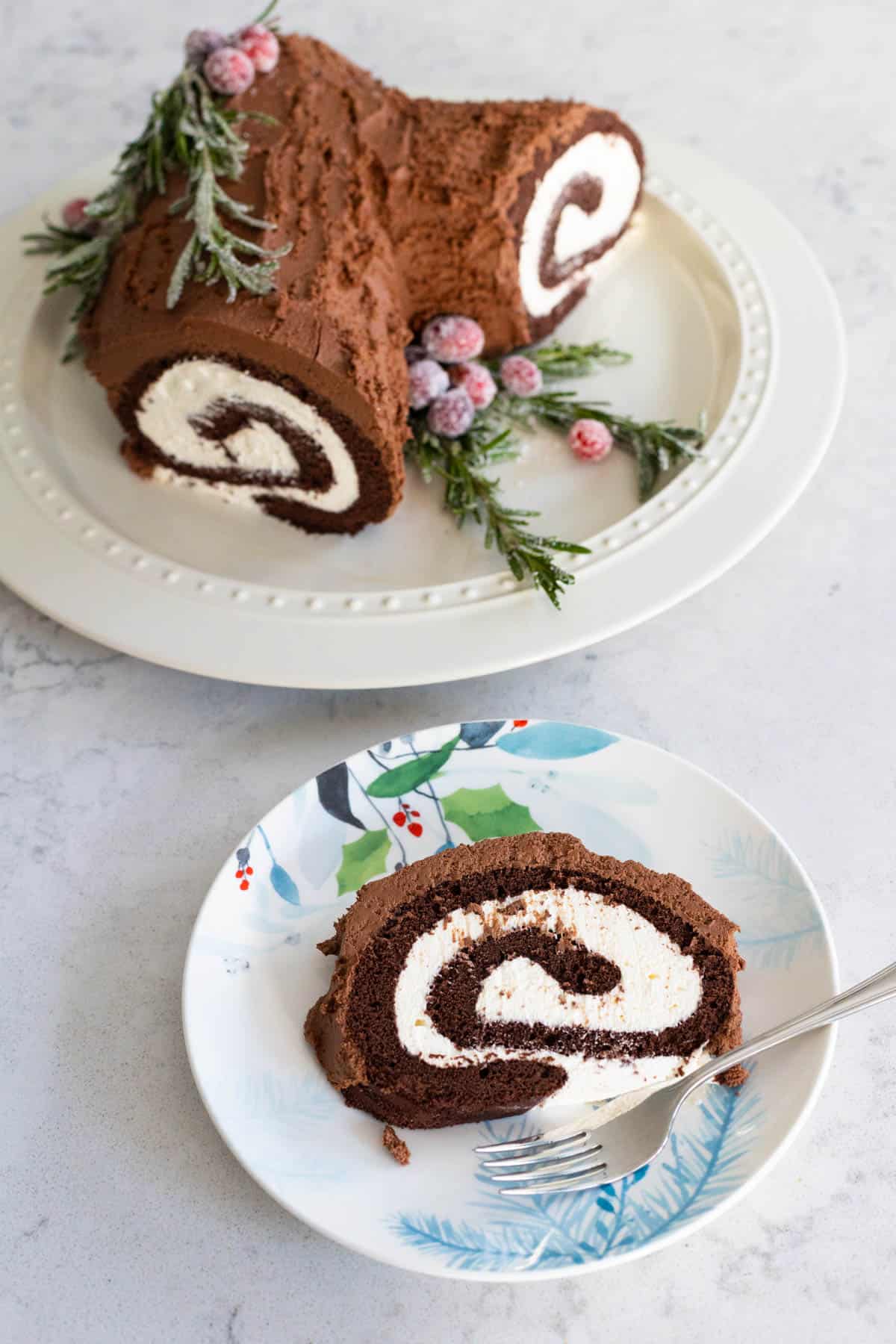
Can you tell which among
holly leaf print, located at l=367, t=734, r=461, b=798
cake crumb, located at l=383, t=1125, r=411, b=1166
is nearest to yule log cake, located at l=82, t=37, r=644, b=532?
holly leaf print, located at l=367, t=734, r=461, b=798

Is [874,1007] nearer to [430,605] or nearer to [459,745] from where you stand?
[459,745]

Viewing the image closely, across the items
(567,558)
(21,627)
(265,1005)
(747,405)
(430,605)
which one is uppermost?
(747,405)

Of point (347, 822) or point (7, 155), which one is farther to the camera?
point (7, 155)

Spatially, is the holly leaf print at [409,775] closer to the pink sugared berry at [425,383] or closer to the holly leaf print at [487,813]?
the holly leaf print at [487,813]

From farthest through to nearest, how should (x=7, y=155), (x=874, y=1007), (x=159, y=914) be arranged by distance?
(x=7, y=155) → (x=159, y=914) → (x=874, y=1007)

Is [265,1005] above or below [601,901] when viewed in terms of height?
below

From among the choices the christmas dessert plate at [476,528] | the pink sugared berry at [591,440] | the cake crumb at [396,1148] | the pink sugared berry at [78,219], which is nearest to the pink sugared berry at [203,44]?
the pink sugared berry at [78,219]

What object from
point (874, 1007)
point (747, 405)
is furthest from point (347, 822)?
point (747, 405)

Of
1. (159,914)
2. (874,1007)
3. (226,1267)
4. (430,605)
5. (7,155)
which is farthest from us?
(7,155)

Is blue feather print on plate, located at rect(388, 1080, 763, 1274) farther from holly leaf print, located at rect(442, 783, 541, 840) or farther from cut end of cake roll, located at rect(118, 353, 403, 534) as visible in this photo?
cut end of cake roll, located at rect(118, 353, 403, 534)
